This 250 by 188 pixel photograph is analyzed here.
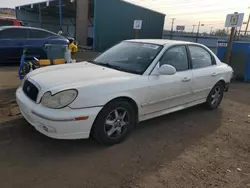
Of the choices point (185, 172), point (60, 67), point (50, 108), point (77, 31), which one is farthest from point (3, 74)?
point (77, 31)

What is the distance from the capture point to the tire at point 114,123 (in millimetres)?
3012

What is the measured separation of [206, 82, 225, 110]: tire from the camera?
4.97 metres

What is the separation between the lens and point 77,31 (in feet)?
63.4

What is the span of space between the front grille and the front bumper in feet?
0.42

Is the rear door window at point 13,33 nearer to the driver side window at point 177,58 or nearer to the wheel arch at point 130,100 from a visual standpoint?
the driver side window at point 177,58

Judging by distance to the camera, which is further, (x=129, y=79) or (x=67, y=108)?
(x=129, y=79)

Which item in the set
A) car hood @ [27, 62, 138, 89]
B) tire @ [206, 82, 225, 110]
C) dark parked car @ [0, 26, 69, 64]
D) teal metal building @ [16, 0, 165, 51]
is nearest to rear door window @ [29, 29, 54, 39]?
dark parked car @ [0, 26, 69, 64]

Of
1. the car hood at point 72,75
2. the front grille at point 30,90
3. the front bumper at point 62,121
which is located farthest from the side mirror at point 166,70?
the front grille at point 30,90

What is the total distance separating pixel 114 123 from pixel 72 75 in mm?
898

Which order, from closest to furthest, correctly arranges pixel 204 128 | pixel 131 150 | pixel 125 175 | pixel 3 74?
pixel 125 175, pixel 131 150, pixel 204 128, pixel 3 74

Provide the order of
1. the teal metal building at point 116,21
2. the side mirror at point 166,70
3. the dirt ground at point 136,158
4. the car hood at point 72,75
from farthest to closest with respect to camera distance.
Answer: the teal metal building at point 116,21 < the side mirror at point 166,70 < the car hood at point 72,75 < the dirt ground at point 136,158

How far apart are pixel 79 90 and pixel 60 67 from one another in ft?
3.69

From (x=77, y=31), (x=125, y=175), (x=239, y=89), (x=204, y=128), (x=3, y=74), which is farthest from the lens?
(x=77, y=31)

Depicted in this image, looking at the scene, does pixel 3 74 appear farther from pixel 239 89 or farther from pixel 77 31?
pixel 77 31
